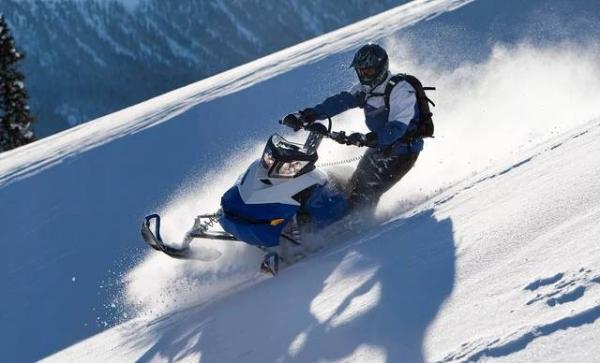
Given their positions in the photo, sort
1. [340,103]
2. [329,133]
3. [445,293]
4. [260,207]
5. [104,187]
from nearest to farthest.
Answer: [445,293] < [260,207] < [329,133] < [340,103] < [104,187]

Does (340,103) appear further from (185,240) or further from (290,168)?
(185,240)

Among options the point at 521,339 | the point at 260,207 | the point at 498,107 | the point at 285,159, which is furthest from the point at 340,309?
the point at 498,107

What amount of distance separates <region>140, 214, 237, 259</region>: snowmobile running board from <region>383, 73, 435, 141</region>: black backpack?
1.97 metres

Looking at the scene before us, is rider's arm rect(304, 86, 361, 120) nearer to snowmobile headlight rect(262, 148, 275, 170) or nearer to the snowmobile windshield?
the snowmobile windshield

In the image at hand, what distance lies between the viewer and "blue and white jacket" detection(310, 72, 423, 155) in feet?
19.6

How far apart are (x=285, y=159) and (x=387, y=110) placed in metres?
1.16

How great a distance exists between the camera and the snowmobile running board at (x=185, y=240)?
585cm

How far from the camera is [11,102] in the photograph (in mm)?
28234

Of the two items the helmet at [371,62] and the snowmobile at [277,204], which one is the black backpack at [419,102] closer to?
the helmet at [371,62]

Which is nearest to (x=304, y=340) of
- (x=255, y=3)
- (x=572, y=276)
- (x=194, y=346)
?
(x=194, y=346)

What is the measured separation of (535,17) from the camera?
1304 cm

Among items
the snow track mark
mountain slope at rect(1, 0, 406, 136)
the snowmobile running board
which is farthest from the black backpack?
mountain slope at rect(1, 0, 406, 136)

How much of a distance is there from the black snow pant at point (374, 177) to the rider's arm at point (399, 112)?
0.43 meters

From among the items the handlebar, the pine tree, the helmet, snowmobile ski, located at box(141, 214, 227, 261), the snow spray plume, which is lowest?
the snow spray plume
